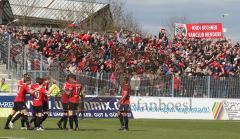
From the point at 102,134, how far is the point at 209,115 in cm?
1871

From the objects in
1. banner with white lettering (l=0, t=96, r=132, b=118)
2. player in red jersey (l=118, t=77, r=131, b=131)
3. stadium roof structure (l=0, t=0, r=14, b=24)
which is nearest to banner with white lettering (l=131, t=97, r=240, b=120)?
banner with white lettering (l=0, t=96, r=132, b=118)

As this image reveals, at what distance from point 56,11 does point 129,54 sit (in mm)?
36097

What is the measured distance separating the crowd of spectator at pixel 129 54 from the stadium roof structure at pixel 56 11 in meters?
18.5

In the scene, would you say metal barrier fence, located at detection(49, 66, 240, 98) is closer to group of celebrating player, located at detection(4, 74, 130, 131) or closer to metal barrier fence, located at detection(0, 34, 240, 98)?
metal barrier fence, located at detection(0, 34, 240, 98)

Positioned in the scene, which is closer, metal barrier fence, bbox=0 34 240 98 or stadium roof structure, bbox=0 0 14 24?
metal barrier fence, bbox=0 34 240 98

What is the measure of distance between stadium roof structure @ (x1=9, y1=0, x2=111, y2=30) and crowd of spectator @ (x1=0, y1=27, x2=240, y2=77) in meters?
18.5

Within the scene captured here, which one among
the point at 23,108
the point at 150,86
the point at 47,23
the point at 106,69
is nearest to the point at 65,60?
the point at 106,69

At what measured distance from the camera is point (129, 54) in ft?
144

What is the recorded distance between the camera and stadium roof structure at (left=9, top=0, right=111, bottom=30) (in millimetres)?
67188

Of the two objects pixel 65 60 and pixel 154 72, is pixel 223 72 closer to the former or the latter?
pixel 154 72

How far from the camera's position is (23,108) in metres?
23.6

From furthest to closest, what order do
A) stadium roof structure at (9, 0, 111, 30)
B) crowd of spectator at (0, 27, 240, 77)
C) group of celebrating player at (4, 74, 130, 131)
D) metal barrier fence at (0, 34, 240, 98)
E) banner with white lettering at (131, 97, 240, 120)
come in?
1. stadium roof structure at (9, 0, 111, 30)
2. crowd of spectator at (0, 27, 240, 77)
3. banner with white lettering at (131, 97, 240, 120)
4. metal barrier fence at (0, 34, 240, 98)
5. group of celebrating player at (4, 74, 130, 131)

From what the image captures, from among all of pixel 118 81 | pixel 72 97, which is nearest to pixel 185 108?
pixel 118 81

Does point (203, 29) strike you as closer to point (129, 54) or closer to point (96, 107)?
point (129, 54)
